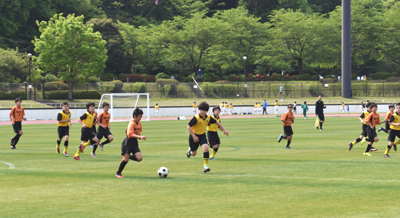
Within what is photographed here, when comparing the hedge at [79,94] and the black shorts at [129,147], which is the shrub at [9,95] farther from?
the black shorts at [129,147]

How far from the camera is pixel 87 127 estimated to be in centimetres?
1725

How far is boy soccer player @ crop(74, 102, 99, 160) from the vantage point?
17.0 metres

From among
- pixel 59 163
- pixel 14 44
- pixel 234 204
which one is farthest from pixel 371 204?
pixel 14 44

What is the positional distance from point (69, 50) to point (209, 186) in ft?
184

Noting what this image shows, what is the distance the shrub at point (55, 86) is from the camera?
206 feet

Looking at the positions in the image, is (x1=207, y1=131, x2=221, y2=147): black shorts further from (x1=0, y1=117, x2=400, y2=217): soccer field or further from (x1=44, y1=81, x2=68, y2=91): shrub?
(x1=44, y1=81, x2=68, y2=91): shrub

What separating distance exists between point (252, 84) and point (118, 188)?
61162 mm

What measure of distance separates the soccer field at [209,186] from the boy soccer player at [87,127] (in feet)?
1.57

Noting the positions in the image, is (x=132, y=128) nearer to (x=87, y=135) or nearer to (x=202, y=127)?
(x=202, y=127)

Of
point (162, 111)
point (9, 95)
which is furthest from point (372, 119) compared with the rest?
point (9, 95)

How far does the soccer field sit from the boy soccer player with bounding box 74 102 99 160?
18.8 inches

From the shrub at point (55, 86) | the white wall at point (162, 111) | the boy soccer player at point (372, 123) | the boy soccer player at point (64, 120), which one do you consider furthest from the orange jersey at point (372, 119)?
the shrub at point (55, 86)

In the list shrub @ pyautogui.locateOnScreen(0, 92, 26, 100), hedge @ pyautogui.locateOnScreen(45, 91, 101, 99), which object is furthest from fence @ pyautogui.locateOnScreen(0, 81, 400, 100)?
shrub @ pyautogui.locateOnScreen(0, 92, 26, 100)

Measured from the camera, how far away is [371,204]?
28.8 ft
